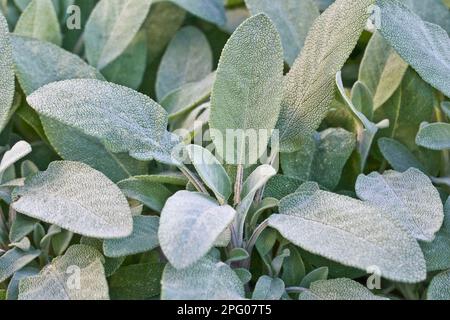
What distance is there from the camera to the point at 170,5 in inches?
49.3

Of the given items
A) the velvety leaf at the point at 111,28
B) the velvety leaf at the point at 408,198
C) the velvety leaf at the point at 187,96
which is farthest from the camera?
the velvety leaf at the point at 111,28

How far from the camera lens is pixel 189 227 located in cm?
72

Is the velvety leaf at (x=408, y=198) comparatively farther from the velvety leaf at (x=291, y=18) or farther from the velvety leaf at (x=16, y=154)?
the velvety leaf at (x=16, y=154)

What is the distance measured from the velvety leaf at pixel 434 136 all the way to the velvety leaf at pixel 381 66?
14 cm

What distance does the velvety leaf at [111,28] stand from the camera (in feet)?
3.67

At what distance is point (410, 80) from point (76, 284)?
0.58 m

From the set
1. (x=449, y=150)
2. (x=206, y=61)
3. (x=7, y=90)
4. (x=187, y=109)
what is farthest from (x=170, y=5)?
(x=449, y=150)

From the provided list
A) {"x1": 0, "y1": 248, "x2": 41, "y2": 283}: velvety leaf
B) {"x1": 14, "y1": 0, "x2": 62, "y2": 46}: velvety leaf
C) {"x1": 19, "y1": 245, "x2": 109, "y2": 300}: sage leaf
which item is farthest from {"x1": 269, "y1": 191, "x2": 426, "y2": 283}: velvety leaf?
{"x1": 14, "y1": 0, "x2": 62, "y2": 46}: velvety leaf

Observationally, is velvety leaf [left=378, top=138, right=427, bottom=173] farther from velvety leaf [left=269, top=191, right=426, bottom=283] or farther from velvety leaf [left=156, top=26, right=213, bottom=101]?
velvety leaf [left=156, top=26, right=213, bottom=101]

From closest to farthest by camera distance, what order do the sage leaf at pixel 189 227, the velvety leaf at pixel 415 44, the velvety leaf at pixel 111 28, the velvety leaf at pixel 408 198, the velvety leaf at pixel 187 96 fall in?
the sage leaf at pixel 189 227, the velvety leaf at pixel 408 198, the velvety leaf at pixel 415 44, the velvety leaf at pixel 187 96, the velvety leaf at pixel 111 28

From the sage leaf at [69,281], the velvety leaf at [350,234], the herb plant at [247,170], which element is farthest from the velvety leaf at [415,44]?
the sage leaf at [69,281]

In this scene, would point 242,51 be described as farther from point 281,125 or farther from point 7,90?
point 7,90

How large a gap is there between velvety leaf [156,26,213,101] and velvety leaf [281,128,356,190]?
0.27 m

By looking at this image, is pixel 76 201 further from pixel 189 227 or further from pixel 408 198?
pixel 408 198
